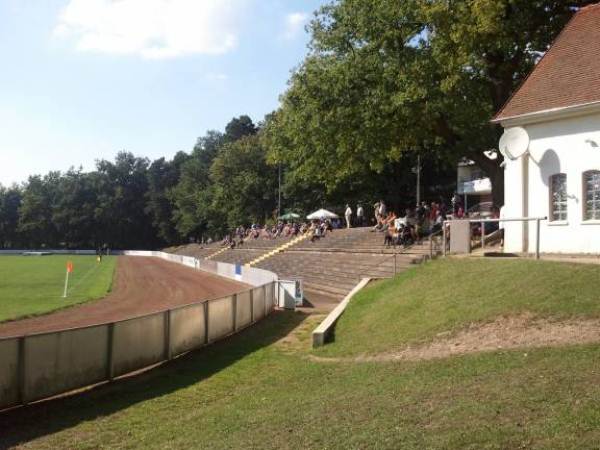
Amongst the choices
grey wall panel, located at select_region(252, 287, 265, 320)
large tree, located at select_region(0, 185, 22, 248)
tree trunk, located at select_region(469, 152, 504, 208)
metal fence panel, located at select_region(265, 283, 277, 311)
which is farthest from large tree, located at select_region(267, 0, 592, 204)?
large tree, located at select_region(0, 185, 22, 248)

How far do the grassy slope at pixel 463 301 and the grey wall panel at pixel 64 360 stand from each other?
16.7 ft

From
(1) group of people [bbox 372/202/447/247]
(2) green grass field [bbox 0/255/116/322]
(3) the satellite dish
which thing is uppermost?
(3) the satellite dish

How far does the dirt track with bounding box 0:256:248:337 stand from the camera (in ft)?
71.5

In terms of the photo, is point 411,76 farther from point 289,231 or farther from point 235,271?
point 289,231

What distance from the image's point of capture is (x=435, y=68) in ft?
95.7

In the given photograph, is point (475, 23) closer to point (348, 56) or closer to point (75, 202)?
point (348, 56)

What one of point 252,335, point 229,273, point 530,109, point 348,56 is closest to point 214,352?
point 252,335

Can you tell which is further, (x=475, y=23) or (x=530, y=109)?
(x=475, y=23)

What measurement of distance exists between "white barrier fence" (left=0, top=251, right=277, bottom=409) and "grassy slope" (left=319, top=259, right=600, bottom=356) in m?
3.50

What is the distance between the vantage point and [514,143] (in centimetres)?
2169

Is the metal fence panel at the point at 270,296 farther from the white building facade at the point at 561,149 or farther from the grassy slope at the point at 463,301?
the white building facade at the point at 561,149

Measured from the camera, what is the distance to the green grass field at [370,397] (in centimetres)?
681

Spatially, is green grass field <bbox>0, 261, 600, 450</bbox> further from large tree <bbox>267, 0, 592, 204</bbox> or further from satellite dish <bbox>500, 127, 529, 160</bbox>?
large tree <bbox>267, 0, 592, 204</bbox>

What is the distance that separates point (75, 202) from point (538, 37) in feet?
405
